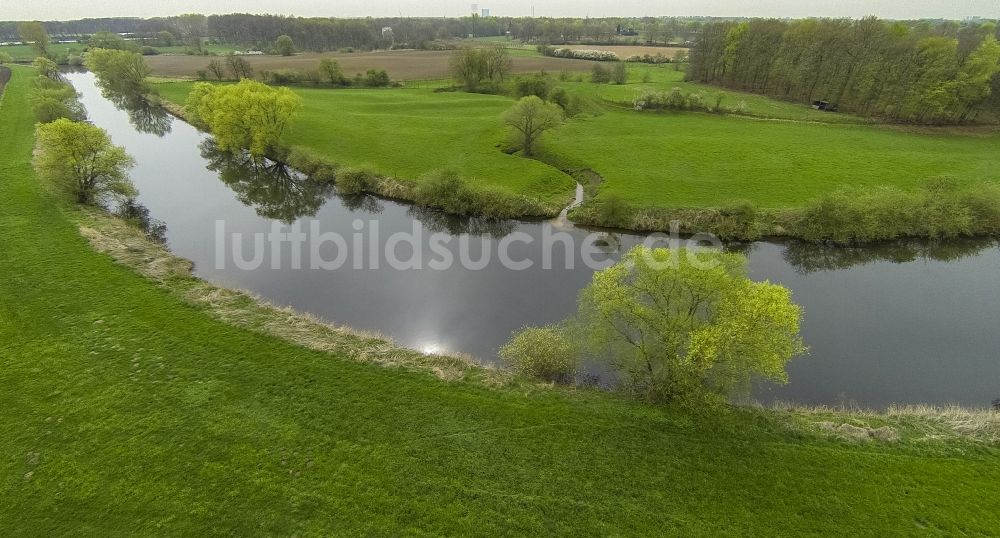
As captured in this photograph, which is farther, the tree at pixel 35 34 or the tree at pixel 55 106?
the tree at pixel 35 34

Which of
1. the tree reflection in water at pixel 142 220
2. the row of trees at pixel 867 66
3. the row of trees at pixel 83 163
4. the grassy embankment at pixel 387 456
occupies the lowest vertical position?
the grassy embankment at pixel 387 456

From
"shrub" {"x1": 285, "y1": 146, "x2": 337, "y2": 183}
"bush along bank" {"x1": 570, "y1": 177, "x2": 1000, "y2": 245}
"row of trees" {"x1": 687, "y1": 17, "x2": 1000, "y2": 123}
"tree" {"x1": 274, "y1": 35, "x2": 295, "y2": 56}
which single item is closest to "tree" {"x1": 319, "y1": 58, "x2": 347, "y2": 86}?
"shrub" {"x1": 285, "y1": 146, "x2": 337, "y2": 183}

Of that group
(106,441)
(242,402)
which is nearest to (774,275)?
(242,402)

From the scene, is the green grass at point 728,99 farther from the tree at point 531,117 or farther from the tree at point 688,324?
the tree at point 688,324

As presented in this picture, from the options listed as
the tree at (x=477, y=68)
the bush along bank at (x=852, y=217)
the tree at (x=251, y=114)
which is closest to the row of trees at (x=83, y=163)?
the tree at (x=251, y=114)

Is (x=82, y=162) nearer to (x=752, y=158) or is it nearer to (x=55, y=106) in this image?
(x=55, y=106)

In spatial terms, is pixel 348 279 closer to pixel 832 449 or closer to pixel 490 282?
pixel 490 282

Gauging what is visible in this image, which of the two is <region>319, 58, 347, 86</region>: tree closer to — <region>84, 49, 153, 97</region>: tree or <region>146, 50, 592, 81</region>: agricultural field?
<region>146, 50, 592, 81</region>: agricultural field
